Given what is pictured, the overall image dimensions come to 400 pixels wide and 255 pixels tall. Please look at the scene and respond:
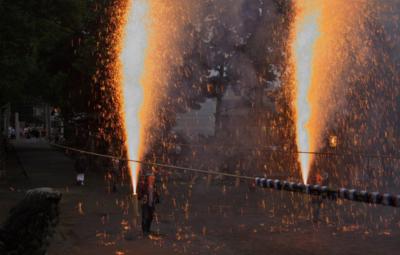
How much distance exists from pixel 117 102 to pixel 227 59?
632cm

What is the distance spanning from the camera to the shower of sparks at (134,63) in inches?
938

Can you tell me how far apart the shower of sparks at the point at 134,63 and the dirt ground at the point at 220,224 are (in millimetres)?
4241

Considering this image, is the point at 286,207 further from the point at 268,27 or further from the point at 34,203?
the point at 268,27

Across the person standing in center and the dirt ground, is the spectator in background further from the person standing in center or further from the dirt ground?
the person standing in center

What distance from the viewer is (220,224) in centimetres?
1378

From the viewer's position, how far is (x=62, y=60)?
115ft

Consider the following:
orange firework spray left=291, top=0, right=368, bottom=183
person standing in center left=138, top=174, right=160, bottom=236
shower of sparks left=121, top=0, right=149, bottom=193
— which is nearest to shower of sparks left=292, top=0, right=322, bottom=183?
orange firework spray left=291, top=0, right=368, bottom=183

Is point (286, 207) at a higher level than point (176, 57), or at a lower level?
lower

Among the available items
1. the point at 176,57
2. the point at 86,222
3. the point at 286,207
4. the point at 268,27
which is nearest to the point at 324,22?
the point at 268,27

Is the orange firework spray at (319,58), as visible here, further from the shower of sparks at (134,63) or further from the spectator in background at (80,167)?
the spectator in background at (80,167)

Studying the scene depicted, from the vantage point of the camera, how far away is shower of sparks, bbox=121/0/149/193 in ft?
78.1

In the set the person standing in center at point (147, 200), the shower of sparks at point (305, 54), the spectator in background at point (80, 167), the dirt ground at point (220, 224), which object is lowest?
the dirt ground at point (220, 224)

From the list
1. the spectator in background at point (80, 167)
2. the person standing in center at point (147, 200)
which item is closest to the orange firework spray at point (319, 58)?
the spectator in background at point (80, 167)

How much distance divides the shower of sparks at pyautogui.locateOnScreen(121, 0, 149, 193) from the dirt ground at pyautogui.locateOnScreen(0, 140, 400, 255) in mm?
4241
